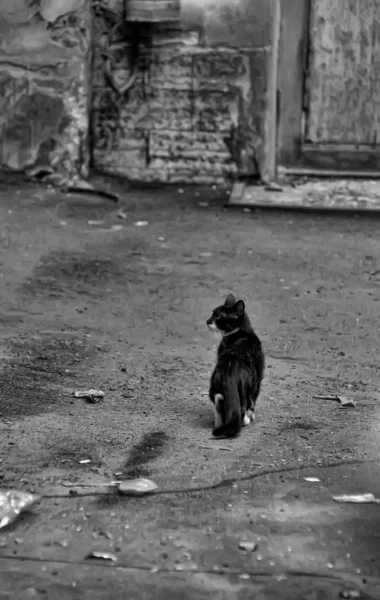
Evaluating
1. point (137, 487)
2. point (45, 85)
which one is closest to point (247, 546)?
point (137, 487)

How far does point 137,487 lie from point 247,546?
2.04 ft

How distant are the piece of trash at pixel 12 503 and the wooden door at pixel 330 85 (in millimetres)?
6293

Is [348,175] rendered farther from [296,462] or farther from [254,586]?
[254,586]

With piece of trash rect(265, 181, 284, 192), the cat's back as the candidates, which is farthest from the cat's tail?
piece of trash rect(265, 181, 284, 192)

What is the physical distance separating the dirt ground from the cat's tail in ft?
0.23

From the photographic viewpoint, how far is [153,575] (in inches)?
134

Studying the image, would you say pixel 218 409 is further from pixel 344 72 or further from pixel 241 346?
pixel 344 72

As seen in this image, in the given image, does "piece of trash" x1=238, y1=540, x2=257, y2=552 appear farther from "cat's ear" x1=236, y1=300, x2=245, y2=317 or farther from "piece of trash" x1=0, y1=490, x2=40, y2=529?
"cat's ear" x1=236, y1=300, x2=245, y2=317

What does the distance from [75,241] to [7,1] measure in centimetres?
249

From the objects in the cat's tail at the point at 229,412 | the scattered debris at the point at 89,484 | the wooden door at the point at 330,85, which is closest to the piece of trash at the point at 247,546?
the scattered debris at the point at 89,484

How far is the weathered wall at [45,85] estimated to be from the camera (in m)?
9.00

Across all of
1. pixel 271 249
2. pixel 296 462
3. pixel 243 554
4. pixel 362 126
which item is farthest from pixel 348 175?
pixel 243 554

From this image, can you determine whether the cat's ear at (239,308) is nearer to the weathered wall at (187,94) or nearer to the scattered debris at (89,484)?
the scattered debris at (89,484)

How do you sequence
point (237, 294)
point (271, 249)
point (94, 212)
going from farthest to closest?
point (94, 212)
point (271, 249)
point (237, 294)
